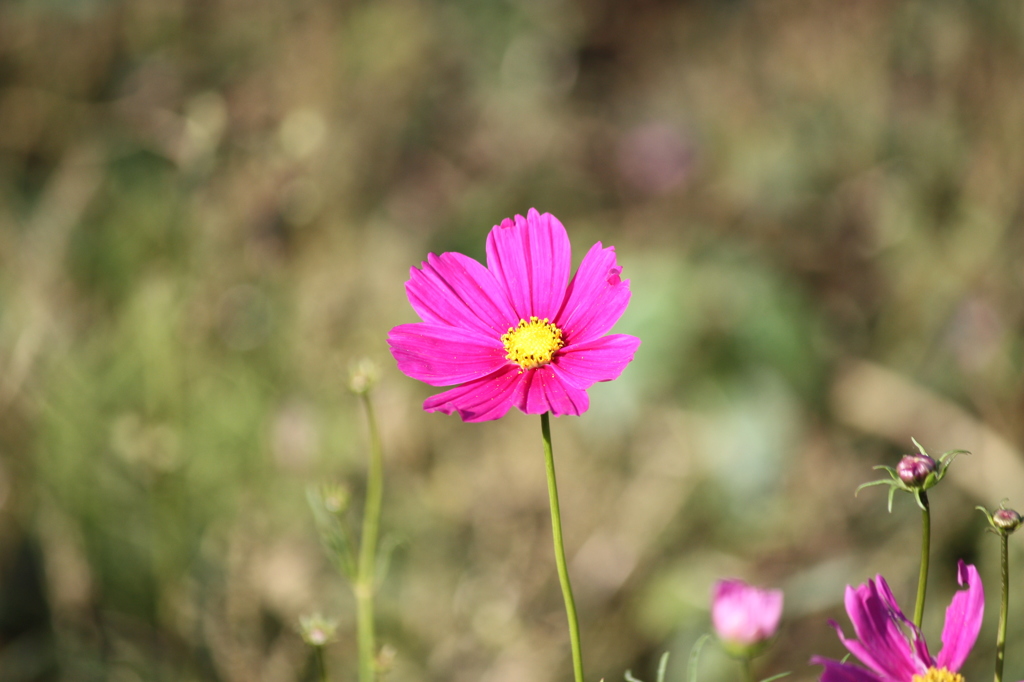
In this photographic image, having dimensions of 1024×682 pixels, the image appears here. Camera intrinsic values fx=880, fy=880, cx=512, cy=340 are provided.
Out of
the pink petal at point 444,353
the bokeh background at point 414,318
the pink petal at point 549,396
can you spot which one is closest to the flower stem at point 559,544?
the pink petal at point 549,396

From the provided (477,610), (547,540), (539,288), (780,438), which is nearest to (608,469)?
(547,540)

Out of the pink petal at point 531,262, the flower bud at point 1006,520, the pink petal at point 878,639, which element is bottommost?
the pink petal at point 878,639

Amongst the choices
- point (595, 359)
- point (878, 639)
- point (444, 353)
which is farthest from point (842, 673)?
point (444, 353)

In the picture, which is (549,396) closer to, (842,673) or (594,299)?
(594,299)

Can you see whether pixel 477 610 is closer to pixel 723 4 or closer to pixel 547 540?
pixel 547 540

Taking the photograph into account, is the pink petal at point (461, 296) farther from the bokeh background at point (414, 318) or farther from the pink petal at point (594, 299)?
the bokeh background at point (414, 318)

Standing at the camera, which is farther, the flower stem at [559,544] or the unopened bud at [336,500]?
the unopened bud at [336,500]

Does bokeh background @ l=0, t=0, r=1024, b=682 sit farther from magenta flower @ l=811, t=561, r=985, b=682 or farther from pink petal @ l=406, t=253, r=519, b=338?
magenta flower @ l=811, t=561, r=985, b=682
